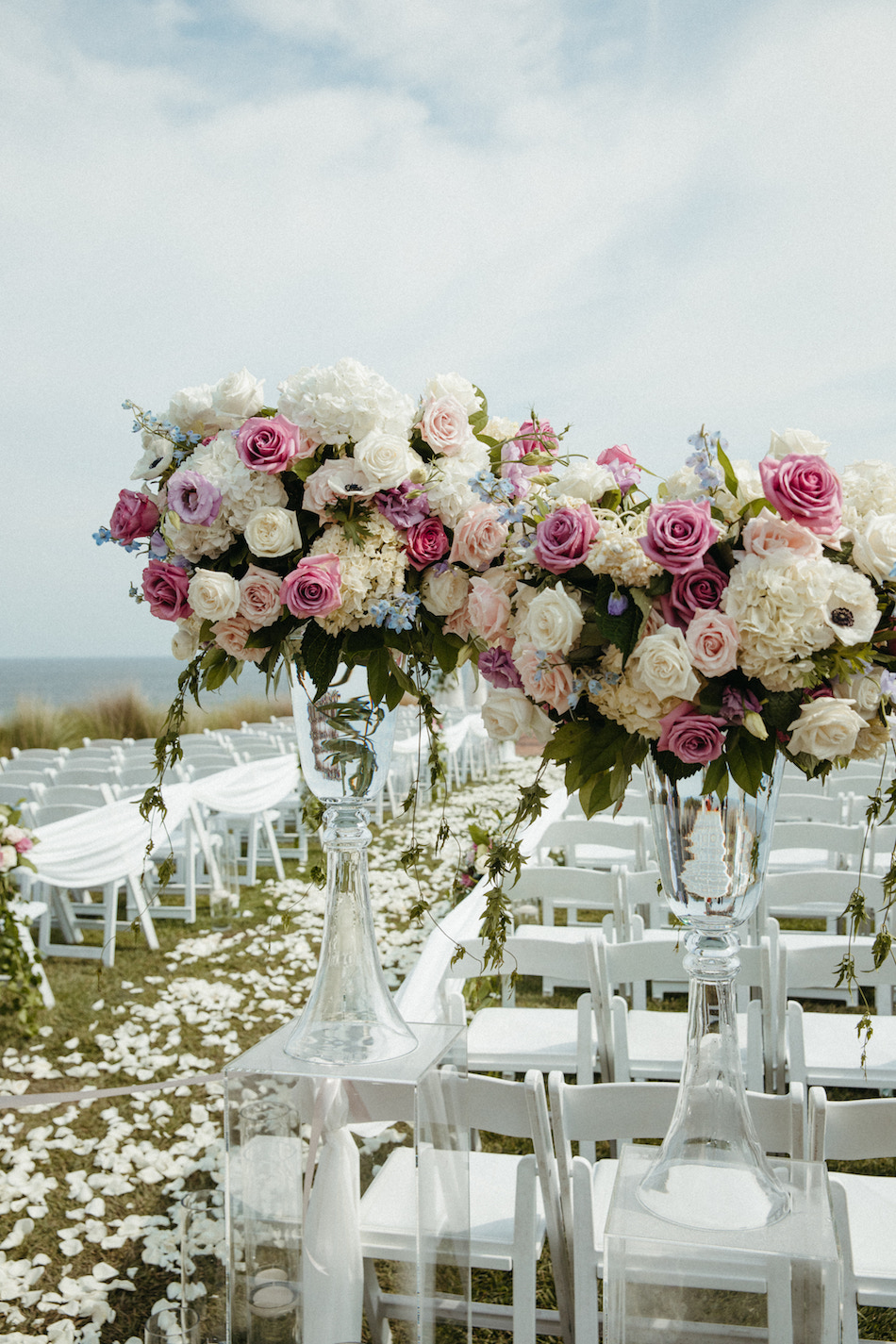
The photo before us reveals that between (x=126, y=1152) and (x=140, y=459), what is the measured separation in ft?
10.8

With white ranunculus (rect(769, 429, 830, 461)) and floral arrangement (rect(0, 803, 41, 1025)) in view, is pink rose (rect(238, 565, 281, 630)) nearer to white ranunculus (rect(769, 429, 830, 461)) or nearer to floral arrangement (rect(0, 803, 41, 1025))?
white ranunculus (rect(769, 429, 830, 461))

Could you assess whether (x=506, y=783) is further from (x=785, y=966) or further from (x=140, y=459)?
(x=140, y=459)

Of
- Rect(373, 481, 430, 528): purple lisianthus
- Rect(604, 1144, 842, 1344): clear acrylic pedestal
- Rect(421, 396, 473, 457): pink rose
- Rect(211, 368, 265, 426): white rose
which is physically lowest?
Rect(604, 1144, 842, 1344): clear acrylic pedestal

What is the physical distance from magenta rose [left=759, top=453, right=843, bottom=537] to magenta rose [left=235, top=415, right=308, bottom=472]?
0.65 meters

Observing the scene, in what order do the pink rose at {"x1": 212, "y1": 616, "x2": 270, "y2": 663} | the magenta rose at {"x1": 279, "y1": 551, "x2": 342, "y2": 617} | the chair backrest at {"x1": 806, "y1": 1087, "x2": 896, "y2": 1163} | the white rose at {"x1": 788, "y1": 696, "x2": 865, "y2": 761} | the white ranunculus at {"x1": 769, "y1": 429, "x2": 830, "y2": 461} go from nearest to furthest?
the white rose at {"x1": 788, "y1": 696, "x2": 865, "y2": 761}, the white ranunculus at {"x1": 769, "y1": 429, "x2": 830, "y2": 461}, the magenta rose at {"x1": 279, "y1": 551, "x2": 342, "y2": 617}, the pink rose at {"x1": 212, "y1": 616, "x2": 270, "y2": 663}, the chair backrest at {"x1": 806, "y1": 1087, "x2": 896, "y2": 1163}

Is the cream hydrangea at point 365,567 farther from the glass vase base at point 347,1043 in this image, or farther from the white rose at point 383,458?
the glass vase base at point 347,1043

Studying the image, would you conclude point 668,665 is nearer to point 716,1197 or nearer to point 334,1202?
point 716,1197

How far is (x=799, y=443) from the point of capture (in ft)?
3.94

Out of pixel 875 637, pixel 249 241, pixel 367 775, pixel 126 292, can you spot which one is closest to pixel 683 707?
pixel 875 637

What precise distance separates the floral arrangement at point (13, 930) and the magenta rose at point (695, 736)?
4900mm

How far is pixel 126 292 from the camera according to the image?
28.9 metres

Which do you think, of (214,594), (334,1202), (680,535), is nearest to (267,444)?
(214,594)

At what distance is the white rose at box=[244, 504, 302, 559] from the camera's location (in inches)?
53.6

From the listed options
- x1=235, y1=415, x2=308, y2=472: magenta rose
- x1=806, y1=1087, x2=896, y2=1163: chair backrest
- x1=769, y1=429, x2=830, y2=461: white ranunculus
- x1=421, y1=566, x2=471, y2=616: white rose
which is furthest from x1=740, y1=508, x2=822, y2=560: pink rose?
x1=806, y1=1087, x2=896, y2=1163: chair backrest
